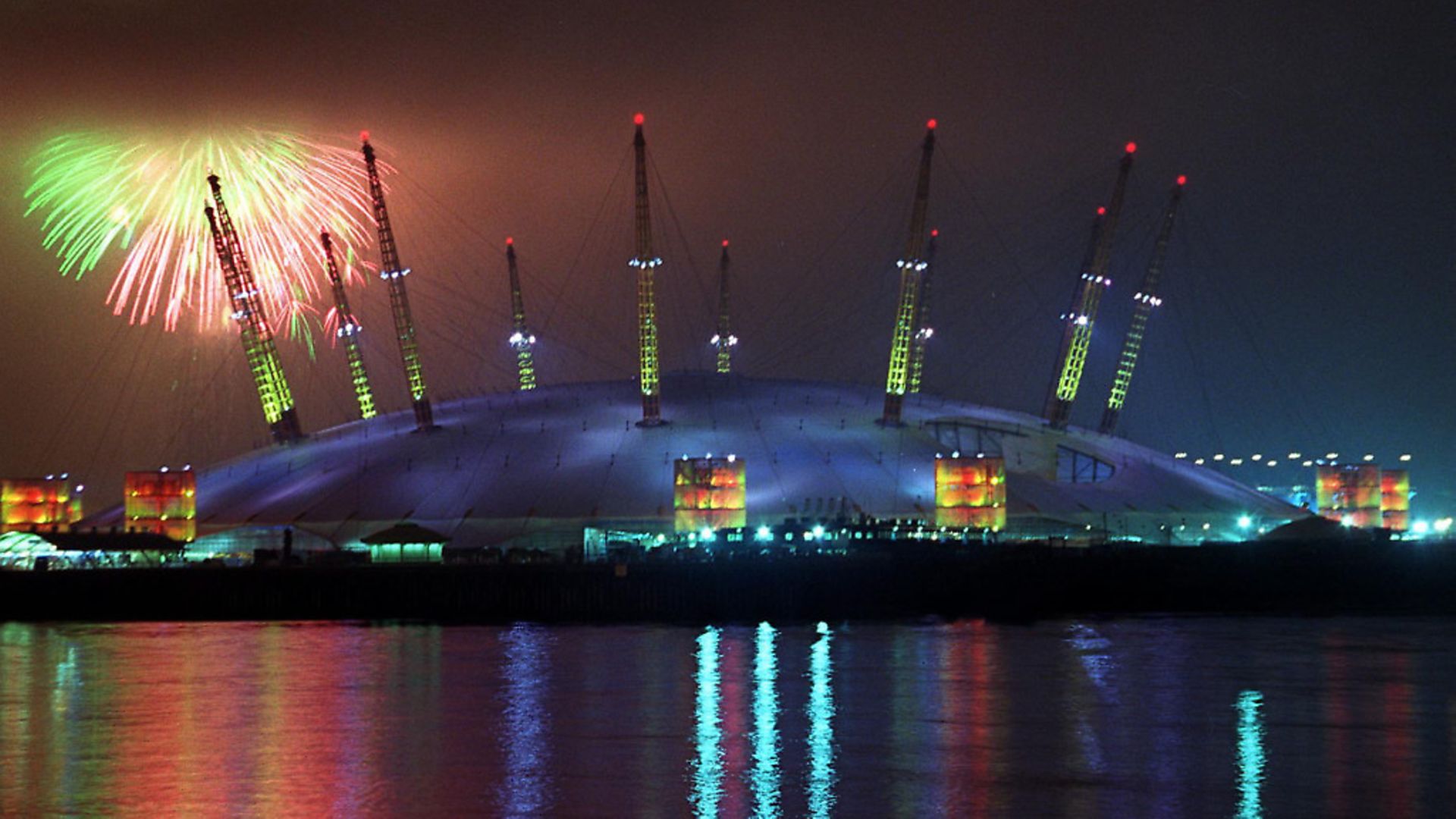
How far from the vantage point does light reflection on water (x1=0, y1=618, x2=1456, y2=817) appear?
41250 millimetres

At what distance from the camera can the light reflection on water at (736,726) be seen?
41250 millimetres

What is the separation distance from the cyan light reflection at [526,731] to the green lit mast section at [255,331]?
62614mm

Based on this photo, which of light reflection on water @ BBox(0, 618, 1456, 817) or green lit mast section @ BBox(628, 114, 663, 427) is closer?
light reflection on water @ BBox(0, 618, 1456, 817)

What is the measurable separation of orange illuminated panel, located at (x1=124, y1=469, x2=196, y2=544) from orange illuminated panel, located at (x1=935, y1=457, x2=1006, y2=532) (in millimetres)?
45013

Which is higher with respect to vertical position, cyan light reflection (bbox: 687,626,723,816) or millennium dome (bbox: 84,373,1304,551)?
millennium dome (bbox: 84,373,1304,551)

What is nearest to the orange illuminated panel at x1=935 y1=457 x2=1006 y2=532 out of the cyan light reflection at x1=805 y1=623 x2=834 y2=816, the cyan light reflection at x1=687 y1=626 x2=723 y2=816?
the cyan light reflection at x1=805 y1=623 x2=834 y2=816

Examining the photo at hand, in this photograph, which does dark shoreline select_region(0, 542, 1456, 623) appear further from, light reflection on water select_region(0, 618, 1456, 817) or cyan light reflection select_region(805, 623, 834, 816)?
cyan light reflection select_region(805, 623, 834, 816)

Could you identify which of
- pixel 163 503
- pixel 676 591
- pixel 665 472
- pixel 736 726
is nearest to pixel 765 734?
pixel 736 726

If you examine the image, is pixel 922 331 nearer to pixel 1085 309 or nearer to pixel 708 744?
pixel 1085 309

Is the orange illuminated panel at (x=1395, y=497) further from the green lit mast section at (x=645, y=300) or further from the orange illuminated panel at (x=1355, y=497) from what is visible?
the green lit mast section at (x=645, y=300)

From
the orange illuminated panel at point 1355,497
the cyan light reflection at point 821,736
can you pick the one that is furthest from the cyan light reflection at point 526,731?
the orange illuminated panel at point 1355,497

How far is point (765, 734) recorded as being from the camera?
50.2 m

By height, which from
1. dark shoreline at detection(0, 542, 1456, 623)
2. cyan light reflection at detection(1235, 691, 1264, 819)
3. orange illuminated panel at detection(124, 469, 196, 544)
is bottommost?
cyan light reflection at detection(1235, 691, 1264, 819)

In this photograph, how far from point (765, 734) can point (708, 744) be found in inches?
82.4
